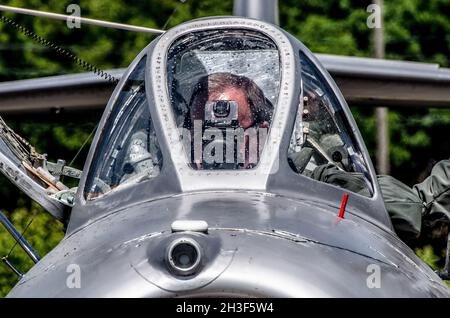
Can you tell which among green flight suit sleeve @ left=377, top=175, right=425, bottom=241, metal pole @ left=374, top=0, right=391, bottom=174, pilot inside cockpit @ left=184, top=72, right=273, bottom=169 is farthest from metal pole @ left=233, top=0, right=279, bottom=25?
metal pole @ left=374, top=0, right=391, bottom=174

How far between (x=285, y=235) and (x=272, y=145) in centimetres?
92

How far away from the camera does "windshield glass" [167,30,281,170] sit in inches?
215

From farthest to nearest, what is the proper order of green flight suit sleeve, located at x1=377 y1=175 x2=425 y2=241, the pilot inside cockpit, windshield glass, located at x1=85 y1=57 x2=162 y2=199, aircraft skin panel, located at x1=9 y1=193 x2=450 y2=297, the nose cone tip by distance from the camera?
1. green flight suit sleeve, located at x1=377 y1=175 x2=425 y2=241
2. windshield glass, located at x1=85 y1=57 x2=162 y2=199
3. the pilot inside cockpit
4. the nose cone tip
5. aircraft skin panel, located at x1=9 y1=193 x2=450 y2=297

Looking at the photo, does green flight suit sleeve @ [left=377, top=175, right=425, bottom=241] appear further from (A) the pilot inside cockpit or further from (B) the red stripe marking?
(B) the red stripe marking

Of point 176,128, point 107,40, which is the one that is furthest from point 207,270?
point 107,40

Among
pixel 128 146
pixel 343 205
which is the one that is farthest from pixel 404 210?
pixel 128 146

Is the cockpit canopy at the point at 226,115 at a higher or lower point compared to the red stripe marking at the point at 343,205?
higher

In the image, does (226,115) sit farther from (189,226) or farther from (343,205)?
(189,226)

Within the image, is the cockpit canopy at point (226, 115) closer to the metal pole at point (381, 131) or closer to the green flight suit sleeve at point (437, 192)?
the green flight suit sleeve at point (437, 192)

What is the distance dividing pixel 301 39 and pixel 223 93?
14.2m

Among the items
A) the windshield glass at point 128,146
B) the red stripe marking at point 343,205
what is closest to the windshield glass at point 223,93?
the windshield glass at point 128,146

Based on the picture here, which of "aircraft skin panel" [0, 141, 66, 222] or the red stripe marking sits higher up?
A: "aircraft skin panel" [0, 141, 66, 222]

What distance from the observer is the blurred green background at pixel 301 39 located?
19.3 m
